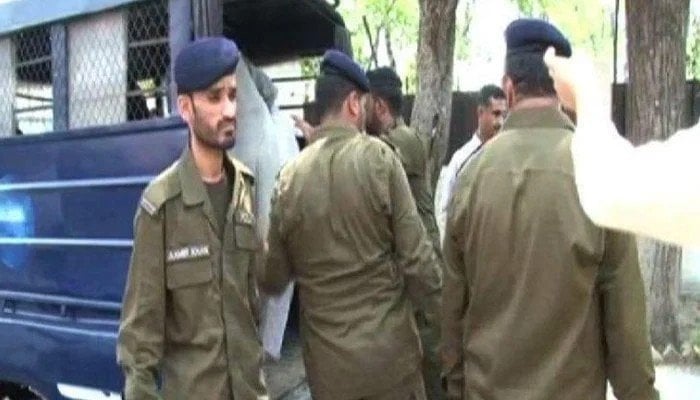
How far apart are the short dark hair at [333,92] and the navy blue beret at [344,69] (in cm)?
2

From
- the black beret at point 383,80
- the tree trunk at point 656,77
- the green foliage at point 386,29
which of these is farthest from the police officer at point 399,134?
the green foliage at point 386,29

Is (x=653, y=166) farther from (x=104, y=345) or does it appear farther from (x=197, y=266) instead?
(x=104, y=345)

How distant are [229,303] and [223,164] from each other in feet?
1.50

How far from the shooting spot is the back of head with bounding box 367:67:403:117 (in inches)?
179

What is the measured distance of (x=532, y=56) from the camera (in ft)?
9.02

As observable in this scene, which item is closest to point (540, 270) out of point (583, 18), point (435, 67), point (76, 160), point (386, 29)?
point (76, 160)

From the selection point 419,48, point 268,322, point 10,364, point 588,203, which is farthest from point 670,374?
point 588,203

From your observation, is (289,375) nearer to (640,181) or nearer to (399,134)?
(399,134)

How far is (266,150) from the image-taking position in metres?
3.45

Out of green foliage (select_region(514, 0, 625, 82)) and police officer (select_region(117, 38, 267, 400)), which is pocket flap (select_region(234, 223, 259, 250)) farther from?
green foliage (select_region(514, 0, 625, 82))

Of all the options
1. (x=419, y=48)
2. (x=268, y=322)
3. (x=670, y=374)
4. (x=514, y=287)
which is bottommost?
(x=670, y=374)

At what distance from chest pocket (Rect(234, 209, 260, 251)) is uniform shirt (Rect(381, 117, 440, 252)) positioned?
1.56 m

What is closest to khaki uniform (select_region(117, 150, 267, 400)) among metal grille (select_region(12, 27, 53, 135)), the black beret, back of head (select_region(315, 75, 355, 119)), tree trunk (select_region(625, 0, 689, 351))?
back of head (select_region(315, 75, 355, 119))

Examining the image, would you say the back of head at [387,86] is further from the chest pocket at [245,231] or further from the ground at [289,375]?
the chest pocket at [245,231]
